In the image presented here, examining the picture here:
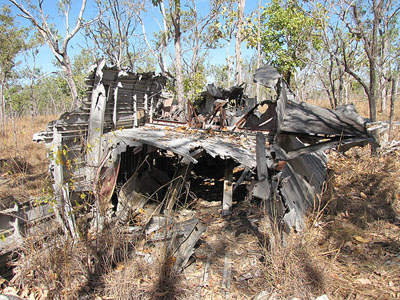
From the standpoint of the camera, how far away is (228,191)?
5383 mm

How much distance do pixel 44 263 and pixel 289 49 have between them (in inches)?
740

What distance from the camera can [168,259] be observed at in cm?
330

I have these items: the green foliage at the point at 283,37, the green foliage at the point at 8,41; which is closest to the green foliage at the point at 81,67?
the green foliage at the point at 8,41

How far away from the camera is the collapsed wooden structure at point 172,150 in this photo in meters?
3.63

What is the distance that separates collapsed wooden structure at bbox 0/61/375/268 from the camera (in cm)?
363

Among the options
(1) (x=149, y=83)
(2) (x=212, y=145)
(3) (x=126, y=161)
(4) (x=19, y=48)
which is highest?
(4) (x=19, y=48)

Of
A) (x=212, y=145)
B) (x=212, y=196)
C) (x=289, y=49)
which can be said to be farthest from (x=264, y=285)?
→ (x=289, y=49)

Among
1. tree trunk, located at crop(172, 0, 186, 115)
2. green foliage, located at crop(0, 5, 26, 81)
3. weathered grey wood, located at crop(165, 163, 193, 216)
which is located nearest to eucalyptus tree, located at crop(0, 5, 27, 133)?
green foliage, located at crop(0, 5, 26, 81)

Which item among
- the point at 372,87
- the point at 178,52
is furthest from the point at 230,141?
the point at 178,52

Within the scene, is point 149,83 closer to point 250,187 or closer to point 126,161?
point 126,161

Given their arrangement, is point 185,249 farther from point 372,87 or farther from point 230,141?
point 372,87

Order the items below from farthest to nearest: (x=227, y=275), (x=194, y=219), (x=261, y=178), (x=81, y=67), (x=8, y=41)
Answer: (x=81, y=67) < (x=8, y=41) < (x=194, y=219) < (x=227, y=275) < (x=261, y=178)

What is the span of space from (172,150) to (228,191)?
162cm

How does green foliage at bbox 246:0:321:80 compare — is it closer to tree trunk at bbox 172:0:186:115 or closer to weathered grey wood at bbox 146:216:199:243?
tree trunk at bbox 172:0:186:115
